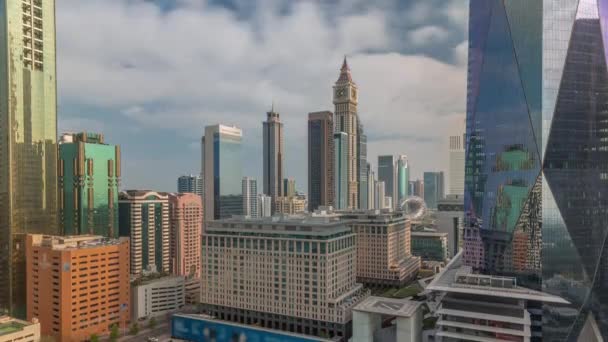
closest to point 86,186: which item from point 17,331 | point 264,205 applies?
point 17,331

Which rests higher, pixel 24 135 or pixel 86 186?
pixel 24 135

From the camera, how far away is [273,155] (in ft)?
575

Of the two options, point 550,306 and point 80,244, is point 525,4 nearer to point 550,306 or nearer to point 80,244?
point 550,306

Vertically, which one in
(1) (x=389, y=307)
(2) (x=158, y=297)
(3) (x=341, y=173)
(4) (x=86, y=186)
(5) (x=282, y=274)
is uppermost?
(3) (x=341, y=173)

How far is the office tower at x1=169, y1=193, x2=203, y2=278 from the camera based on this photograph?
303 ft

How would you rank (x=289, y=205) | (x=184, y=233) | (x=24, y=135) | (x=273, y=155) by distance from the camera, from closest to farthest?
1. (x=24, y=135)
2. (x=184, y=233)
3. (x=289, y=205)
4. (x=273, y=155)

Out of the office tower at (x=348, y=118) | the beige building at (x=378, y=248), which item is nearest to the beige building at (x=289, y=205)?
the office tower at (x=348, y=118)

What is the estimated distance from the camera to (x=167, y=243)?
93.3 meters

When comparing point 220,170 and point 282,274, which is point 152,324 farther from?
point 220,170

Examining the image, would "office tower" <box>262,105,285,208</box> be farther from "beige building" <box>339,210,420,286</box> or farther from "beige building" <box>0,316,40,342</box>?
"beige building" <box>0,316,40,342</box>

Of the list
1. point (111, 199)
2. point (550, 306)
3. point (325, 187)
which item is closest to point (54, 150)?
point (111, 199)

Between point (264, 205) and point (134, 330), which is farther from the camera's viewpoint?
point (264, 205)

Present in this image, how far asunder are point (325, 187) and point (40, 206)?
10355 cm

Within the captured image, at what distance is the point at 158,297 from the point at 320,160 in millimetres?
101398
